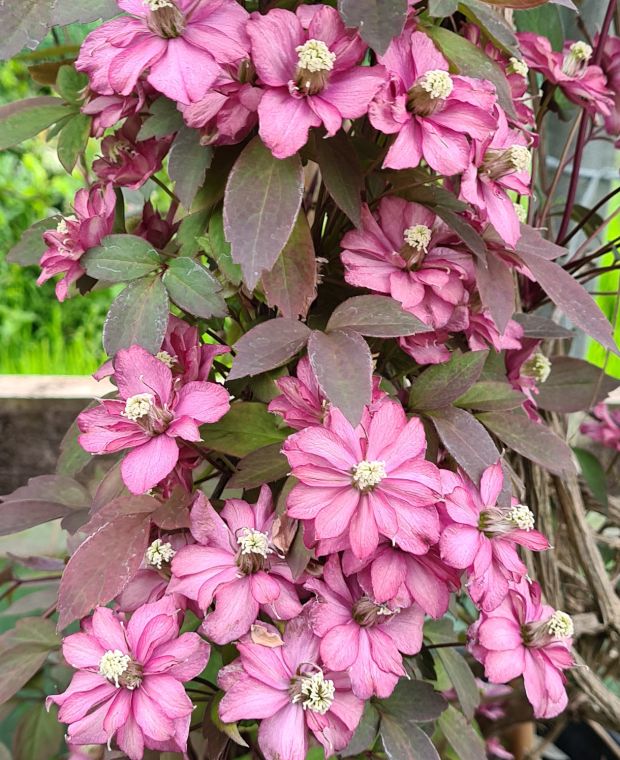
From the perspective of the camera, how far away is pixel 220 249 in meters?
0.43

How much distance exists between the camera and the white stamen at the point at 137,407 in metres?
0.38

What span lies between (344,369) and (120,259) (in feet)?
0.53

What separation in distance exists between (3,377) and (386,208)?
1.24 metres

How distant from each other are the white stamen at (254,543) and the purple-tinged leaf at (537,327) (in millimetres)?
264

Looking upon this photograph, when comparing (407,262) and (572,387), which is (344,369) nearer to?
(407,262)

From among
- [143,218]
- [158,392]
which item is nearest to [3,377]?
[143,218]

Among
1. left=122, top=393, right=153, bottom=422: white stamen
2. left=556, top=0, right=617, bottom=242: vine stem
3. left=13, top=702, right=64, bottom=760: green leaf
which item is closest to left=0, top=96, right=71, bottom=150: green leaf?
left=122, top=393, right=153, bottom=422: white stamen

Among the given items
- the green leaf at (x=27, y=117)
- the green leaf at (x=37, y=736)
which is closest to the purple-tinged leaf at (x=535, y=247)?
the green leaf at (x=27, y=117)

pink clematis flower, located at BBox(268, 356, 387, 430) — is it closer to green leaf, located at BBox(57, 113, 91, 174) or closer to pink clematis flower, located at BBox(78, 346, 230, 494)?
pink clematis flower, located at BBox(78, 346, 230, 494)

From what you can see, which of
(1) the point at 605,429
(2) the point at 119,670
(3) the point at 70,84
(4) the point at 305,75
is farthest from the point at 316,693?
(1) the point at 605,429

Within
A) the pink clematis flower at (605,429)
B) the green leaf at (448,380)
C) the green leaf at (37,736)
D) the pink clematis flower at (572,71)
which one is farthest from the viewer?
the pink clematis flower at (605,429)

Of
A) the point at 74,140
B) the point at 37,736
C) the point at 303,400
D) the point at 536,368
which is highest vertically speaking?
the point at 74,140

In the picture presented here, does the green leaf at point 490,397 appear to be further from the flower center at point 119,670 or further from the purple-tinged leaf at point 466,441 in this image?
the flower center at point 119,670

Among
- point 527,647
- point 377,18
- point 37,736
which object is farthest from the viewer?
point 37,736
